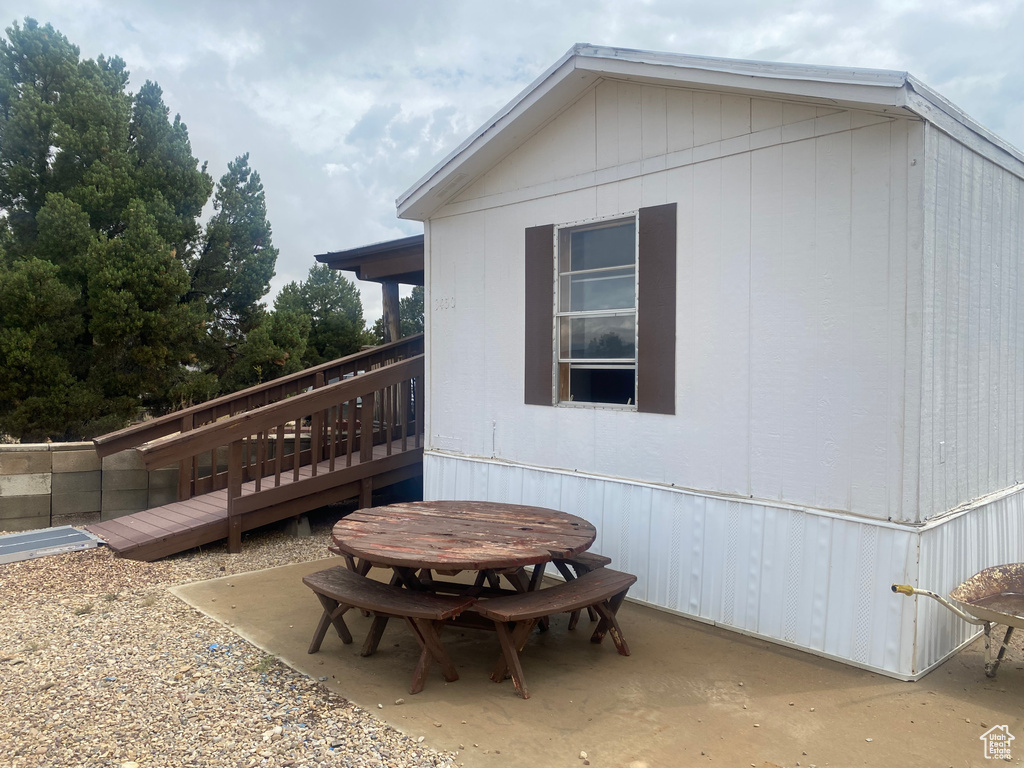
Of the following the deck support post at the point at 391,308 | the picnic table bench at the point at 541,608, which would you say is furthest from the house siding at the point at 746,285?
the deck support post at the point at 391,308

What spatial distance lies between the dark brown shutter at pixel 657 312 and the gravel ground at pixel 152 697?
251cm

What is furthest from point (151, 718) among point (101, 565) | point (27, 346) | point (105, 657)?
point (27, 346)

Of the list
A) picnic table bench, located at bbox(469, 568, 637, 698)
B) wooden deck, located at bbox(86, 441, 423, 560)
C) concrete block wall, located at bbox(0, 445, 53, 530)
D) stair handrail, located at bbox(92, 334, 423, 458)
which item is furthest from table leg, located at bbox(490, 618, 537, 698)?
concrete block wall, located at bbox(0, 445, 53, 530)

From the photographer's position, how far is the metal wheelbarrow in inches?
131

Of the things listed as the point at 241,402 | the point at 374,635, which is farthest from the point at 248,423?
the point at 374,635

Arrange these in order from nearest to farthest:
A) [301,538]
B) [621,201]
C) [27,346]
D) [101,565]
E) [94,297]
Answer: [621,201], [101,565], [301,538], [27,346], [94,297]

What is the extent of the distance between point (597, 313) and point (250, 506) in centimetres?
340

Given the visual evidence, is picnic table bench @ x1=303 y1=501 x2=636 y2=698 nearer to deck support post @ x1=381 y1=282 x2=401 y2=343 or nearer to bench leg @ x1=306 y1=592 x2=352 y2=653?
bench leg @ x1=306 y1=592 x2=352 y2=653

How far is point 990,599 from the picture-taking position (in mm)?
3633

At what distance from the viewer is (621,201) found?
4695mm

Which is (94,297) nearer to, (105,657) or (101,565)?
(101,565)

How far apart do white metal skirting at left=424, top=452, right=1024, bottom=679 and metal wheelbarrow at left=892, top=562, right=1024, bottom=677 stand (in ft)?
0.45

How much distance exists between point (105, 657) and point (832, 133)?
187 inches

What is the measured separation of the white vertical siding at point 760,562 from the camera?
3594 millimetres
